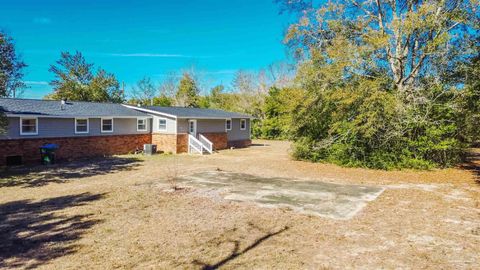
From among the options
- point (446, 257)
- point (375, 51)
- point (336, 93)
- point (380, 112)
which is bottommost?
point (446, 257)

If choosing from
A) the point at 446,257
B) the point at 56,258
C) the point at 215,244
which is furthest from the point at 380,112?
the point at 56,258

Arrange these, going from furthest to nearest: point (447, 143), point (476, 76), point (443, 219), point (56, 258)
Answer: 1. point (447, 143)
2. point (476, 76)
3. point (443, 219)
4. point (56, 258)

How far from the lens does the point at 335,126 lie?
623 inches

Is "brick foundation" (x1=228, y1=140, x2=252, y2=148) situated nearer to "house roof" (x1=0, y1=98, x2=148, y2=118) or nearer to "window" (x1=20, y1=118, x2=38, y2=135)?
"house roof" (x1=0, y1=98, x2=148, y2=118)

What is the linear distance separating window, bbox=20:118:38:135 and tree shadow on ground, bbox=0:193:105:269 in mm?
9040

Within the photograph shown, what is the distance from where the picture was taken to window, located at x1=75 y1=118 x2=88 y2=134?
60.6 feet

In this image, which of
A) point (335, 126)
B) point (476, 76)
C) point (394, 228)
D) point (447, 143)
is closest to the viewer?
point (394, 228)

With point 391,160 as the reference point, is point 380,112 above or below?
above

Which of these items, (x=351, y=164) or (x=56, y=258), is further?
(x=351, y=164)

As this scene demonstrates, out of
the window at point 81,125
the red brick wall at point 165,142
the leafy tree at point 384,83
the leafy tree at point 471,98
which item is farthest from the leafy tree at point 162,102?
the leafy tree at point 471,98

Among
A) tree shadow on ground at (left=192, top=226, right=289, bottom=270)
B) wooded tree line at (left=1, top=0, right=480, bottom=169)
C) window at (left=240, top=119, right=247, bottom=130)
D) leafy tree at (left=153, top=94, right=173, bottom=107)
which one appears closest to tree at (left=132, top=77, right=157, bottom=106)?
leafy tree at (left=153, top=94, right=173, bottom=107)

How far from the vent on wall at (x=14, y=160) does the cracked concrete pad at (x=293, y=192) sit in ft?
30.9

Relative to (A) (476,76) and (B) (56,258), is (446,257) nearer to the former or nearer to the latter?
(B) (56,258)

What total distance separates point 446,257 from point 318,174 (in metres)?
8.66
